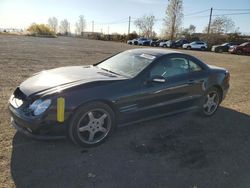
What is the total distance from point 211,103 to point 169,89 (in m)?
1.44

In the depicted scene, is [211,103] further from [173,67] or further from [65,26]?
[65,26]

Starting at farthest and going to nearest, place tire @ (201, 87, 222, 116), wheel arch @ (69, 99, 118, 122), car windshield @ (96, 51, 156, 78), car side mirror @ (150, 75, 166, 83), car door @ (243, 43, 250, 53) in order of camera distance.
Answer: car door @ (243, 43, 250, 53) → tire @ (201, 87, 222, 116) → car windshield @ (96, 51, 156, 78) → car side mirror @ (150, 75, 166, 83) → wheel arch @ (69, 99, 118, 122)

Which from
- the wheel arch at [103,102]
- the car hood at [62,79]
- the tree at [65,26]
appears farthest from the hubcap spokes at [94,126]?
the tree at [65,26]

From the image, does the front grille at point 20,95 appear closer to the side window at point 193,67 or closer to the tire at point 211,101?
the side window at point 193,67

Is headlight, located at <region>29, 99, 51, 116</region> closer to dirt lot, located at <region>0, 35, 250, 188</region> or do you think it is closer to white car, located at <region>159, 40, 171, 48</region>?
dirt lot, located at <region>0, 35, 250, 188</region>

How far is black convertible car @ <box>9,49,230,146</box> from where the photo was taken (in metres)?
3.40

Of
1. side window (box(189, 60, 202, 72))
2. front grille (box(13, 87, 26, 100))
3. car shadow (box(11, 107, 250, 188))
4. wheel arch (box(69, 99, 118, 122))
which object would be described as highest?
side window (box(189, 60, 202, 72))

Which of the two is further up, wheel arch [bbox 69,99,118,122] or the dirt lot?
wheel arch [bbox 69,99,118,122]

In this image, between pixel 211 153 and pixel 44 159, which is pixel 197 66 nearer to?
pixel 211 153

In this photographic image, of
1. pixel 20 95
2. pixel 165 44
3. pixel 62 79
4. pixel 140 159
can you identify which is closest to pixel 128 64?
pixel 62 79

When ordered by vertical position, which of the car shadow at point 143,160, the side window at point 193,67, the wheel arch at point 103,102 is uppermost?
the side window at point 193,67

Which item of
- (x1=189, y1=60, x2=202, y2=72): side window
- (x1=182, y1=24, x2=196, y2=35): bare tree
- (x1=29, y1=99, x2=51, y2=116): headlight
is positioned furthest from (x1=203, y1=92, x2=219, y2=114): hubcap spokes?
(x1=182, y1=24, x2=196, y2=35): bare tree

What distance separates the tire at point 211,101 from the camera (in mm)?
5273

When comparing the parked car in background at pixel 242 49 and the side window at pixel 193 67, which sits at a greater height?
the side window at pixel 193 67
